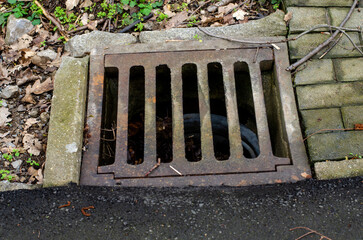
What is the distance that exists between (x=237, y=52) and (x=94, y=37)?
3.43 ft

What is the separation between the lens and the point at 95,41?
2.42m

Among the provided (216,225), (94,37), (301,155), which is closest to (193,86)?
(94,37)

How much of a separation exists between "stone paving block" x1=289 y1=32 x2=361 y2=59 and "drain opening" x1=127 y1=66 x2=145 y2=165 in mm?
1084

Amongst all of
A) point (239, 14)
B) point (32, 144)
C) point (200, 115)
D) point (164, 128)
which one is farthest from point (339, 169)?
point (32, 144)

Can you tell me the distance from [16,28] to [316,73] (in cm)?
237

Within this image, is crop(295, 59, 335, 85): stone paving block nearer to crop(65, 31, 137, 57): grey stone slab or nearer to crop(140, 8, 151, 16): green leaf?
crop(65, 31, 137, 57): grey stone slab

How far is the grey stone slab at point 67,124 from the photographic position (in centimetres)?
191

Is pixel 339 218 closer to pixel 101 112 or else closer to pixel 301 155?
pixel 301 155

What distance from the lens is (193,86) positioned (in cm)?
276

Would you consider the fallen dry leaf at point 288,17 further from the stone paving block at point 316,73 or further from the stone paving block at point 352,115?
the stone paving block at point 352,115

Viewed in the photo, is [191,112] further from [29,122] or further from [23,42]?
[23,42]

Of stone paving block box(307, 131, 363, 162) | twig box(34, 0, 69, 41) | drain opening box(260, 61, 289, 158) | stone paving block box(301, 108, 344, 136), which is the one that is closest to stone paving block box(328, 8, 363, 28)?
drain opening box(260, 61, 289, 158)

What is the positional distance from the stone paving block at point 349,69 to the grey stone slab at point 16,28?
2.41m

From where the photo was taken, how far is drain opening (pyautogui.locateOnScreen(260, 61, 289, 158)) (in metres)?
2.14
